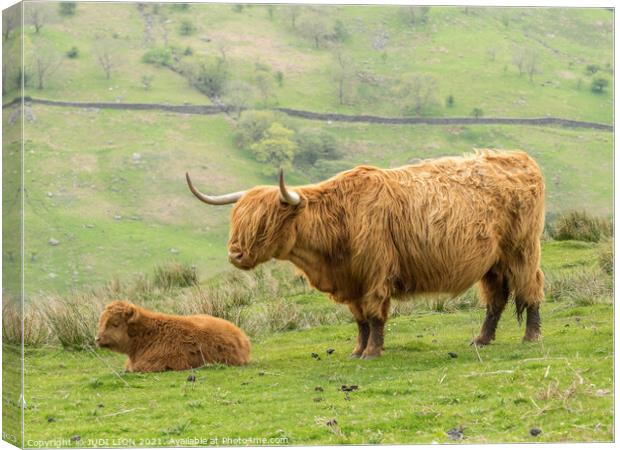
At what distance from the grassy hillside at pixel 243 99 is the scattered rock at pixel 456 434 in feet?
9.69

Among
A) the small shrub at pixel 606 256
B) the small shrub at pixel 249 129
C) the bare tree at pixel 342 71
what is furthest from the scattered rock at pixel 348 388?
the small shrub at pixel 249 129

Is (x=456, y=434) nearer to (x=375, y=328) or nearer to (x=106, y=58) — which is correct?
(x=375, y=328)

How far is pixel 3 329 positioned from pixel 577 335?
15.0ft

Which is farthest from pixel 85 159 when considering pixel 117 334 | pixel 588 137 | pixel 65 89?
pixel 588 137

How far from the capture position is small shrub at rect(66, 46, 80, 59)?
12.7 metres

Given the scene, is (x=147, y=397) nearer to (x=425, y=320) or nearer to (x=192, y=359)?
(x=192, y=359)

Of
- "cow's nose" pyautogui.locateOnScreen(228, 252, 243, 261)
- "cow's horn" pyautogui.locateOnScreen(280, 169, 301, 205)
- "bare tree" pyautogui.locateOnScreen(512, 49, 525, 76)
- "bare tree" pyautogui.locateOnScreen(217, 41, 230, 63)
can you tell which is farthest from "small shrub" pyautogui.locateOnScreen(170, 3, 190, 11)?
"bare tree" pyautogui.locateOnScreen(512, 49, 525, 76)

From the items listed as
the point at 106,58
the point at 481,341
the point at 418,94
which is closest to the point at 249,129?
the point at 106,58

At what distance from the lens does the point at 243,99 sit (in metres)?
16.3

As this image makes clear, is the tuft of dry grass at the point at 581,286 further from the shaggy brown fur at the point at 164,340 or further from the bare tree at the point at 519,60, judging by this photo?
the shaggy brown fur at the point at 164,340

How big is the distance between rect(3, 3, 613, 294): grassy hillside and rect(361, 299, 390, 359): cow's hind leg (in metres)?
2.04

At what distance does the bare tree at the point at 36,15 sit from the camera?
28.4ft

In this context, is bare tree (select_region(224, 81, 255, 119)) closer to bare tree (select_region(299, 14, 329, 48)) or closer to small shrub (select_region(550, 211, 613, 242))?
bare tree (select_region(299, 14, 329, 48))

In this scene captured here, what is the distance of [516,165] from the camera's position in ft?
36.1
